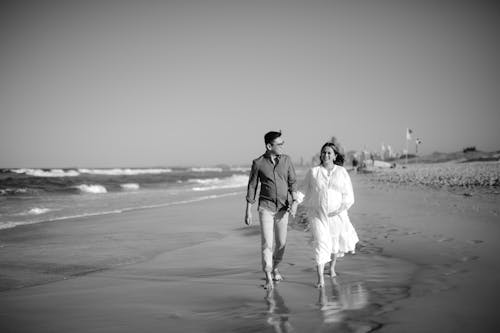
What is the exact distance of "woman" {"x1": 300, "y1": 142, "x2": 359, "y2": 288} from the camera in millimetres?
5098

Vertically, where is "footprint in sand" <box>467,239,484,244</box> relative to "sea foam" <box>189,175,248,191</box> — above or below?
below

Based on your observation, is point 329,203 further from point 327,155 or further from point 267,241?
point 267,241

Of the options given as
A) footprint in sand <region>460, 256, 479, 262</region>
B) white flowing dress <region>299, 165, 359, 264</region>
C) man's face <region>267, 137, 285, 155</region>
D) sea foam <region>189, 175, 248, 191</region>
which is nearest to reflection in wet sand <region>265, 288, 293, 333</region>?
white flowing dress <region>299, 165, 359, 264</region>

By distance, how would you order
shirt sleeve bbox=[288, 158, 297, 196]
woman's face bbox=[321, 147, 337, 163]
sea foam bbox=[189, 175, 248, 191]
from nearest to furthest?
woman's face bbox=[321, 147, 337, 163]
shirt sleeve bbox=[288, 158, 297, 196]
sea foam bbox=[189, 175, 248, 191]

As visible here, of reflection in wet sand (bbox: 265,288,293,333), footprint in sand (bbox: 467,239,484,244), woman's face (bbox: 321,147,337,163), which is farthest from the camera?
footprint in sand (bbox: 467,239,484,244)

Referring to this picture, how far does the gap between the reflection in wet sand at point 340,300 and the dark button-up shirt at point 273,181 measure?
133 cm

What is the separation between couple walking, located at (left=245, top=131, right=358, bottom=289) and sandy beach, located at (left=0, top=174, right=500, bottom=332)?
53cm

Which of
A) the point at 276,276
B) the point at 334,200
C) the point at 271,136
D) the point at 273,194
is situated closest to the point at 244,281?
the point at 276,276

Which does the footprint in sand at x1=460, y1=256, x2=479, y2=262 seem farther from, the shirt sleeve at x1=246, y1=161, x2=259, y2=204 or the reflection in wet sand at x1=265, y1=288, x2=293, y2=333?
the shirt sleeve at x1=246, y1=161, x2=259, y2=204

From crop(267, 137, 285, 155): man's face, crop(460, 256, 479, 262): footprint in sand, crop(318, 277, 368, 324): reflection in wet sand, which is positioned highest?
crop(267, 137, 285, 155): man's face

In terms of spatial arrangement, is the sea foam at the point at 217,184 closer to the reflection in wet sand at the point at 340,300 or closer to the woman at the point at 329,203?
the woman at the point at 329,203

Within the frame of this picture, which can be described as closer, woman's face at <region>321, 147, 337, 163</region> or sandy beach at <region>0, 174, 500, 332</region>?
sandy beach at <region>0, 174, 500, 332</region>

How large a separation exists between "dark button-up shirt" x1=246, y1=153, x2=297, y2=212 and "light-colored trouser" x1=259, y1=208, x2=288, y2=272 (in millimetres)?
109

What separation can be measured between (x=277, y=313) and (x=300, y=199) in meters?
1.77
